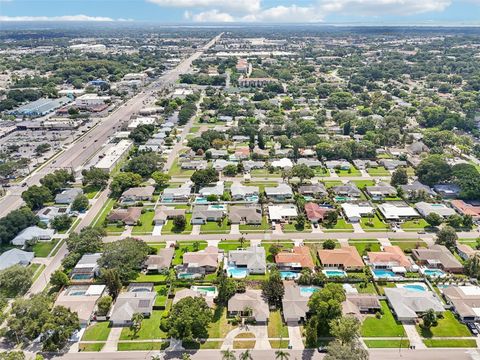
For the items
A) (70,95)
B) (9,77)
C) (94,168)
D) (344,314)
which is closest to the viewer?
(344,314)

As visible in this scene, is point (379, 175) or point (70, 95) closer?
point (379, 175)

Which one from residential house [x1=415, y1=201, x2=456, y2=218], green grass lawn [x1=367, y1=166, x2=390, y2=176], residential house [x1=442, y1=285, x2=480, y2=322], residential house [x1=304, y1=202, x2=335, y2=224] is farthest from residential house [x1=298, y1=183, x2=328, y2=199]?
residential house [x1=442, y1=285, x2=480, y2=322]

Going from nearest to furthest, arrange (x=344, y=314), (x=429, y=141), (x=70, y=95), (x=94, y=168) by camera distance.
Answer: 1. (x=344, y=314)
2. (x=94, y=168)
3. (x=429, y=141)
4. (x=70, y=95)

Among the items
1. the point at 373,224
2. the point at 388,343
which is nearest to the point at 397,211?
the point at 373,224

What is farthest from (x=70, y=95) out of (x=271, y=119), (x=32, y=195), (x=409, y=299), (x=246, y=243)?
(x=409, y=299)

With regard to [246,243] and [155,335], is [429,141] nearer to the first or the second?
[246,243]

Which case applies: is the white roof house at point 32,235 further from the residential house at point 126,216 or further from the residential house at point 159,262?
the residential house at point 159,262

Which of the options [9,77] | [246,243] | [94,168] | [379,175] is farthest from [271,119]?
[9,77]
